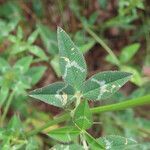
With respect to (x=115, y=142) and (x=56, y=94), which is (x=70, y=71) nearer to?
(x=56, y=94)

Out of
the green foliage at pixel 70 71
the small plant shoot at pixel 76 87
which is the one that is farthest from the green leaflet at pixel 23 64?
the small plant shoot at pixel 76 87

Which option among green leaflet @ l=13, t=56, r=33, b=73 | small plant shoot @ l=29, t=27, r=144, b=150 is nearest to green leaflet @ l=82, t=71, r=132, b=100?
small plant shoot @ l=29, t=27, r=144, b=150

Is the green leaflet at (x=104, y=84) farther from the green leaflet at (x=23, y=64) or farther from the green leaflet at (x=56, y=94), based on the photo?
the green leaflet at (x=23, y=64)

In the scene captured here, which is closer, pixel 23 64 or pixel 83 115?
pixel 83 115

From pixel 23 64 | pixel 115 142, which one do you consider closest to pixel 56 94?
pixel 115 142

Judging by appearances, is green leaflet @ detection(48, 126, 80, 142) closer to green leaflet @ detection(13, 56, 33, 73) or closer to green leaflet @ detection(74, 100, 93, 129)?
green leaflet @ detection(74, 100, 93, 129)

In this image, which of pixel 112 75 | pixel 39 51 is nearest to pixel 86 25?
pixel 39 51
